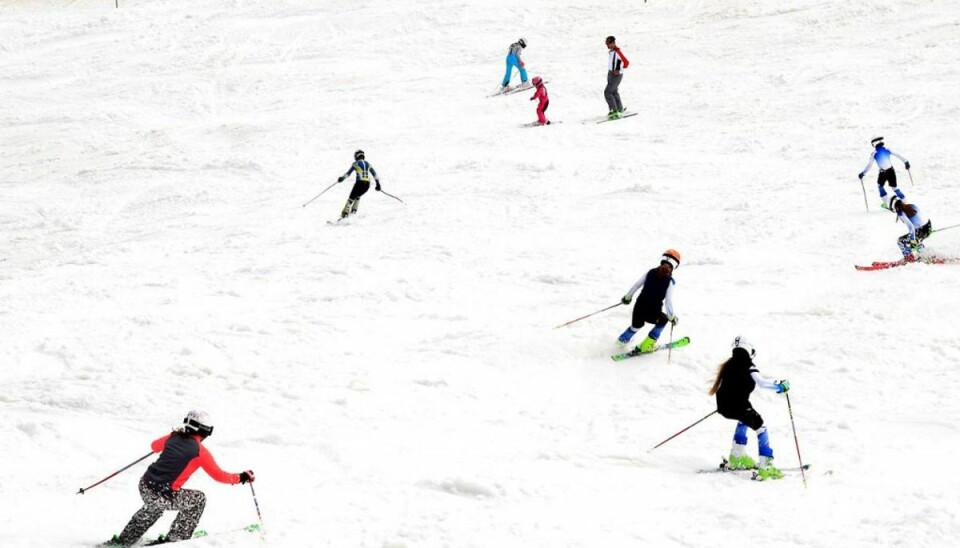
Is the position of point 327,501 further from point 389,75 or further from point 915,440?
point 389,75

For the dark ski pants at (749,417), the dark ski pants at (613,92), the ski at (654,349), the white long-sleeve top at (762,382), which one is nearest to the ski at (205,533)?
the dark ski pants at (749,417)

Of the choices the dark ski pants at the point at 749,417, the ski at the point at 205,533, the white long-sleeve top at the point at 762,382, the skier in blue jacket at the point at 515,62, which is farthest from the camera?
the skier in blue jacket at the point at 515,62

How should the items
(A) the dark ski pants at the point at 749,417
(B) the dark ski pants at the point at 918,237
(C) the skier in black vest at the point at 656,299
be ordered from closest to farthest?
(A) the dark ski pants at the point at 749,417 → (C) the skier in black vest at the point at 656,299 → (B) the dark ski pants at the point at 918,237

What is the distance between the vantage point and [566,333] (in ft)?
40.4

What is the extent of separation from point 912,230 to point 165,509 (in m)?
11.2

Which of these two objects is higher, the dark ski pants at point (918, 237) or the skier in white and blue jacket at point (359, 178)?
the skier in white and blue jacket at point (359, 178)

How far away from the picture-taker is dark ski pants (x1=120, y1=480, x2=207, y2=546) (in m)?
7.36

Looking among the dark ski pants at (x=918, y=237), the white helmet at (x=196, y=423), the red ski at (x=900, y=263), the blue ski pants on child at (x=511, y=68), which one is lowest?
the white helmet at (x=196, y=423)

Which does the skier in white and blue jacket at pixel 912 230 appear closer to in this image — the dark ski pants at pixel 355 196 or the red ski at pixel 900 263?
the red ski at pixel 900 263

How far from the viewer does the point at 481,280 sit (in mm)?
14461

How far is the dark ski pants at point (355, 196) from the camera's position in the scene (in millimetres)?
17578

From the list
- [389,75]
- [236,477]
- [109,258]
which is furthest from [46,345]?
[389,75]

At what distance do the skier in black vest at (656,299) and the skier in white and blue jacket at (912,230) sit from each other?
4.59 meters

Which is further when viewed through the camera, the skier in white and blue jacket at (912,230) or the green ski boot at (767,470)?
the skier in white and blue jacket at (912,230)
